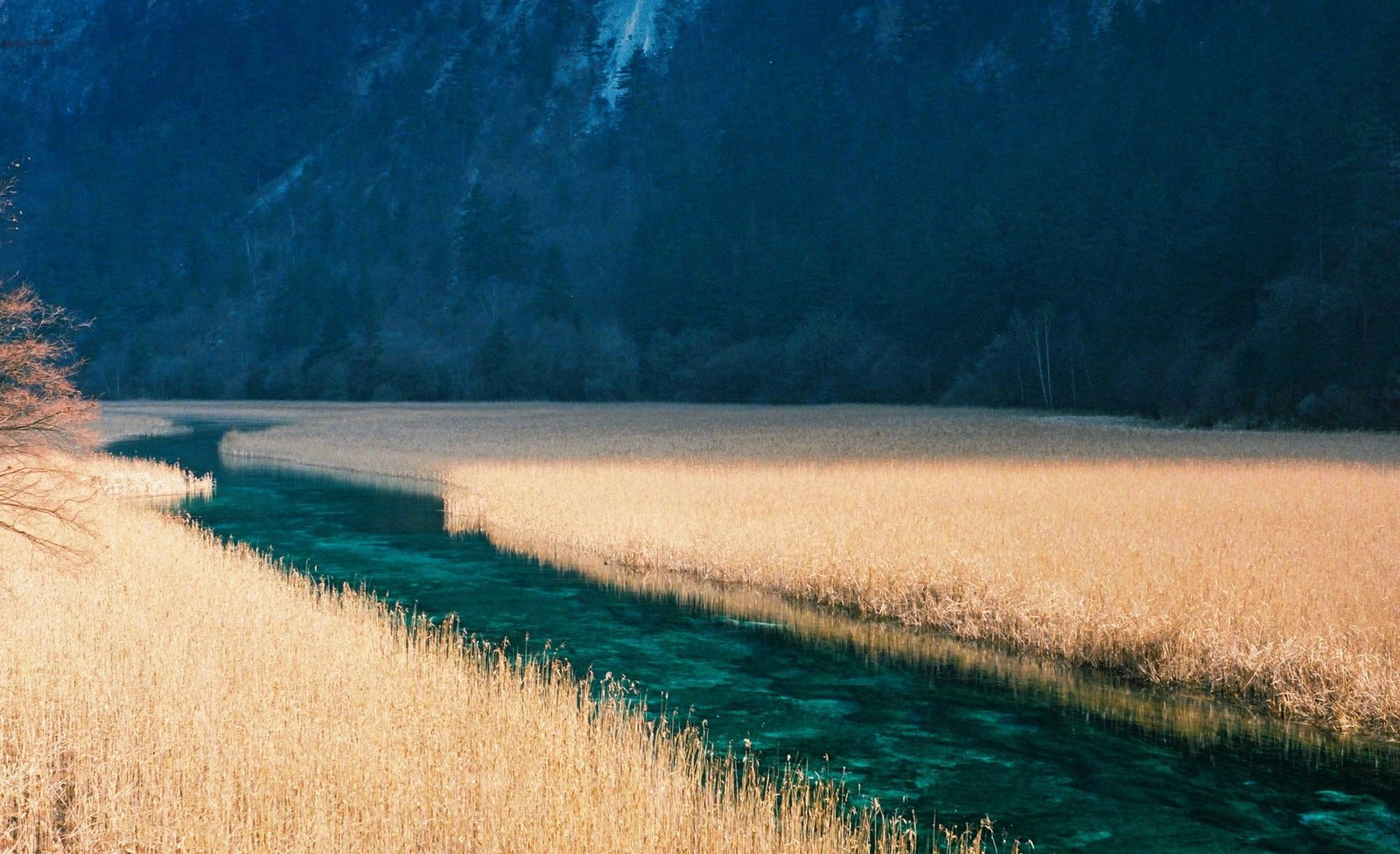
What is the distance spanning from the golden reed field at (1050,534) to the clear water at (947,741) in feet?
4.81

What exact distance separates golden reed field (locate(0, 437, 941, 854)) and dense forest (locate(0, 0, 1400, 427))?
5.71 m

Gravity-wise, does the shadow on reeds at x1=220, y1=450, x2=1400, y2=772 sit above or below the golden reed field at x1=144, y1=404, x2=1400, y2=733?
below

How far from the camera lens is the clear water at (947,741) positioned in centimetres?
924

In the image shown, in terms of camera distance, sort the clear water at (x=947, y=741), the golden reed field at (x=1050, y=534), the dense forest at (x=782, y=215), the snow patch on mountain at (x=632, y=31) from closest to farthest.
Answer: the clear water at (x=947, y=741), the golden reed field at (x=1050, y=534), the dense forest at (x=782, y=215), the snow patch on mountain at (x=632, y=31)

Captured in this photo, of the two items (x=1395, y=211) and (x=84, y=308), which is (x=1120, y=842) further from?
(x=84, y=308)

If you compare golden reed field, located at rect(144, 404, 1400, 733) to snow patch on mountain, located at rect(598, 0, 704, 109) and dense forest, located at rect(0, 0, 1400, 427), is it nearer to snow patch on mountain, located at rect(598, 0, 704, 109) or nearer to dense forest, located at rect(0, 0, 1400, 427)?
dense forest, located at rect(0, 0, 1400, 427)

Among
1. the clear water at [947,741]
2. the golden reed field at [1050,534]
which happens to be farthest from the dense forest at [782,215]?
the golden reed field at [1050,534]

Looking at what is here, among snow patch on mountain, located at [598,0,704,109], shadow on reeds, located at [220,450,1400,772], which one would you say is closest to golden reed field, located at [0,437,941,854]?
shadow on reeds, located at [220,450,1400,772]

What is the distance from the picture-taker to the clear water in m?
9.24

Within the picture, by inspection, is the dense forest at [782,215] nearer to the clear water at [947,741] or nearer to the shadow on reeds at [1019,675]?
the clear water at [947,741]

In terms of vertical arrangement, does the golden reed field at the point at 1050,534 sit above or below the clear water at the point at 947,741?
above

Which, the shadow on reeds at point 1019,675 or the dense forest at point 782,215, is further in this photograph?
the dense forest at point 782,215

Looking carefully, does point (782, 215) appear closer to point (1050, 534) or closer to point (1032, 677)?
point (1050, 534)

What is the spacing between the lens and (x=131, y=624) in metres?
13.7
